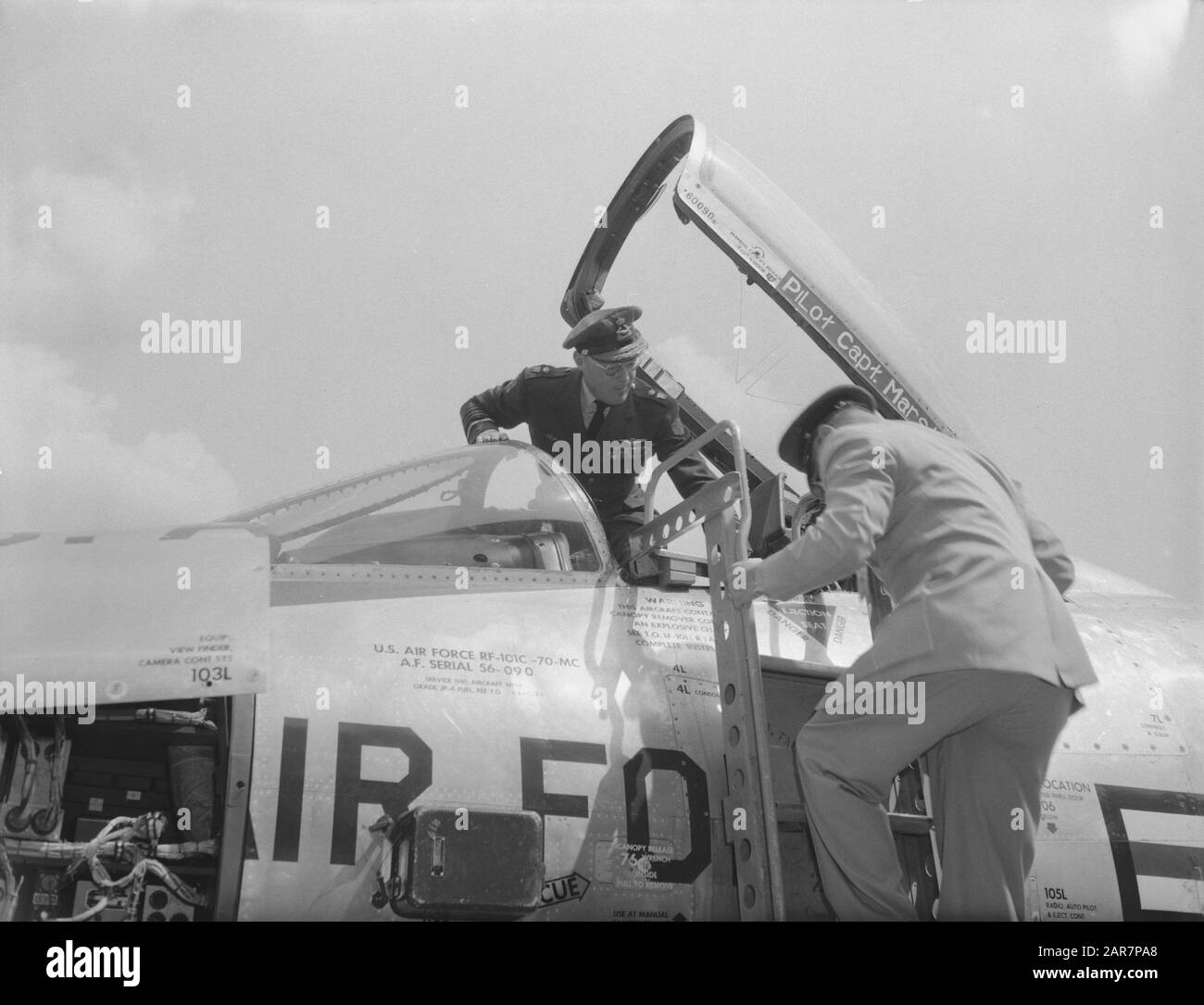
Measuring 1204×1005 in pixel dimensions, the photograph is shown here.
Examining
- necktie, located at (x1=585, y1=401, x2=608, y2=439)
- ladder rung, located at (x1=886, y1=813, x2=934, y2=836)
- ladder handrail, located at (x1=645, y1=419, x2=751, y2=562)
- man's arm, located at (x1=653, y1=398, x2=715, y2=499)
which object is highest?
necktie, located at (x1=585, y1=401, x2=608, y2=439)

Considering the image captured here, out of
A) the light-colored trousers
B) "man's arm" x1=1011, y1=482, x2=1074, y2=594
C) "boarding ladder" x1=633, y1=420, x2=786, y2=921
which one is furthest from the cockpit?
"man's arm" x1=1011, y1=482, x2=1074, y2=594

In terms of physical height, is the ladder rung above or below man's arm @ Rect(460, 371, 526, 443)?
below

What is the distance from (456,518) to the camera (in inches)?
163

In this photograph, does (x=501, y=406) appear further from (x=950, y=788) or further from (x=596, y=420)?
(x=950, y=788)

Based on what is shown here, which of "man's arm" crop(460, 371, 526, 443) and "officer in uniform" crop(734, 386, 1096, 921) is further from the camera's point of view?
"man's arm" crop(460, 371, 526, 443)

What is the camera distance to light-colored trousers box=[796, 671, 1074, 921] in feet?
10.4

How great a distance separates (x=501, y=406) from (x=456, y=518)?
1309mm

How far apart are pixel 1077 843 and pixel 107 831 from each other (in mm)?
2866

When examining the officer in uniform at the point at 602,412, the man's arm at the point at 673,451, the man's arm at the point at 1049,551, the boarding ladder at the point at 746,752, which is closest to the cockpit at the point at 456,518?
the boarding ladder at the point at 746,752

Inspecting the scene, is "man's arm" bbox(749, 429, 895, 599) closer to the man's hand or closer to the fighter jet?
the man's hand

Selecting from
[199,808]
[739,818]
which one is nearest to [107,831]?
[199,808]

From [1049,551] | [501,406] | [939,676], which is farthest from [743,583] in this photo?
[501,406]

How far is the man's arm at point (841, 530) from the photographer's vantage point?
3.23 meters

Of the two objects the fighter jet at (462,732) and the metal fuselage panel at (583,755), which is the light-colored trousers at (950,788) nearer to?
the fighter jet at (462,732)
